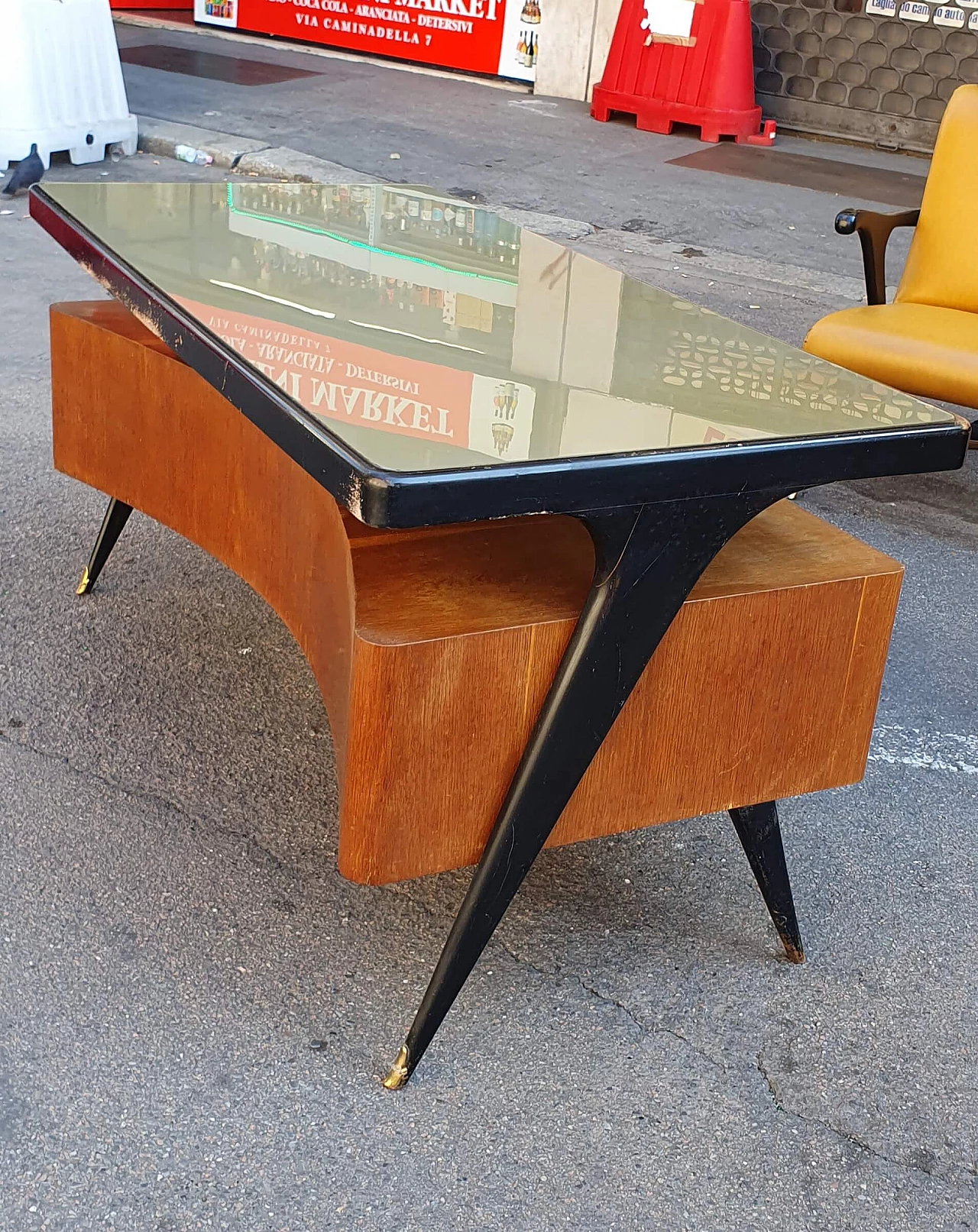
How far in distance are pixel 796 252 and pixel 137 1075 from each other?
5.62 metres

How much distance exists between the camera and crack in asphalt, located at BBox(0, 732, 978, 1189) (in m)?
1.80

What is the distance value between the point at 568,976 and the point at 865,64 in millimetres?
8534

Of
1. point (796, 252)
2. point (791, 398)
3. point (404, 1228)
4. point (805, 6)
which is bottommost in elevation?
point (404, 1228)

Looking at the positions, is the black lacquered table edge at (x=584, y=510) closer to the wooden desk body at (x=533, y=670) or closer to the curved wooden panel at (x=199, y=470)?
the wooden desk body at (x=533, y=670)

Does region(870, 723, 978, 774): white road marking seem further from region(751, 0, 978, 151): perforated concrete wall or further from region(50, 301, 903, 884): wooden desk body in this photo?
region(751, 0, 978, 151): perforated concrete wall

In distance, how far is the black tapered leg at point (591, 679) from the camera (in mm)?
1611

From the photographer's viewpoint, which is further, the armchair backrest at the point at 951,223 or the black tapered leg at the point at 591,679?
the armchair backrest at the point at 951,223

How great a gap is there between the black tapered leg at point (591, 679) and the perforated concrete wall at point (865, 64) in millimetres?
8219

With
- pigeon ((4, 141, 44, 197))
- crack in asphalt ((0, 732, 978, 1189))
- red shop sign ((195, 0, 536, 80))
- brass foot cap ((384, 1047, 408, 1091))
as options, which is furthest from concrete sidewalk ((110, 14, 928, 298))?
brass foot cap ((384, 1047, 408, 1091))

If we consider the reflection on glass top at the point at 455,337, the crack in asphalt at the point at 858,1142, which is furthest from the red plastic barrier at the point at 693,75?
the crack in asphalt at the point at 858,1142

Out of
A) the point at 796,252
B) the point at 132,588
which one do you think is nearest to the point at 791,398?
the point at 132,588

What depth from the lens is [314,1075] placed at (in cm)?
185

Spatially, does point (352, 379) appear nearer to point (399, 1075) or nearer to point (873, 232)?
point (399, 1075)

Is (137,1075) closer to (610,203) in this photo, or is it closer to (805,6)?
(610,203)
